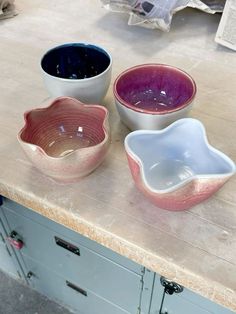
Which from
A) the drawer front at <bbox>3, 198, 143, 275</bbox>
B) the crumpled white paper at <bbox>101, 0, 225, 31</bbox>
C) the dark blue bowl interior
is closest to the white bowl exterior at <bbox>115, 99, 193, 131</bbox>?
the dark blue bowl interior

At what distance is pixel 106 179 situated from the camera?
47 cm

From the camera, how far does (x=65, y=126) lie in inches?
21.0

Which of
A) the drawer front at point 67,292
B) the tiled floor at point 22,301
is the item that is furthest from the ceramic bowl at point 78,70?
the tiled floor at point 22,301

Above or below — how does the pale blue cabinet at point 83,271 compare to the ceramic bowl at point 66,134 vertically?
below

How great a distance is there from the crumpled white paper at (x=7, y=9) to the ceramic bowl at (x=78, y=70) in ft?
1.20

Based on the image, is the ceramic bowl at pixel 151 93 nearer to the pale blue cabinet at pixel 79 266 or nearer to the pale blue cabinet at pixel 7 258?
the pale blue cabinet at pixel 79 266

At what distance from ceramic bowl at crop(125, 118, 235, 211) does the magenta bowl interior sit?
0.07 meters

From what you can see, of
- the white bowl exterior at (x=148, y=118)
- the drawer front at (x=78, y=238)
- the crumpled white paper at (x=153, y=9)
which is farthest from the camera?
the crumpled white paper at (x=153, y=9)

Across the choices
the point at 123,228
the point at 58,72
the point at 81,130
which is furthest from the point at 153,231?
the point at 58,72

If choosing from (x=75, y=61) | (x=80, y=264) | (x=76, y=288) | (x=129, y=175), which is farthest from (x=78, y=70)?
(x=76, y=288)

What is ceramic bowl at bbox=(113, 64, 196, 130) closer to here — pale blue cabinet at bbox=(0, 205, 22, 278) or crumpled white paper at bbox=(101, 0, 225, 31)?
crumpled white paper at bbox=(101, 0, 225, 31)

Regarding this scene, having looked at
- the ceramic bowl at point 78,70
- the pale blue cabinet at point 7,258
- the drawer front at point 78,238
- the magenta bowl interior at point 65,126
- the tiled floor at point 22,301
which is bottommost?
the tiled floor at point 22,301

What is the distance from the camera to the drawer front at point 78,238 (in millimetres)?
603

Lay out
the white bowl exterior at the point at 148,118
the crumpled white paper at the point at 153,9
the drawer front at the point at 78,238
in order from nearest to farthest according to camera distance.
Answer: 1. the white bowl exterior at the point at 148,118
2. the drawer front at the point at 78,238
3. the crumpled white paper at the point at 153,9
